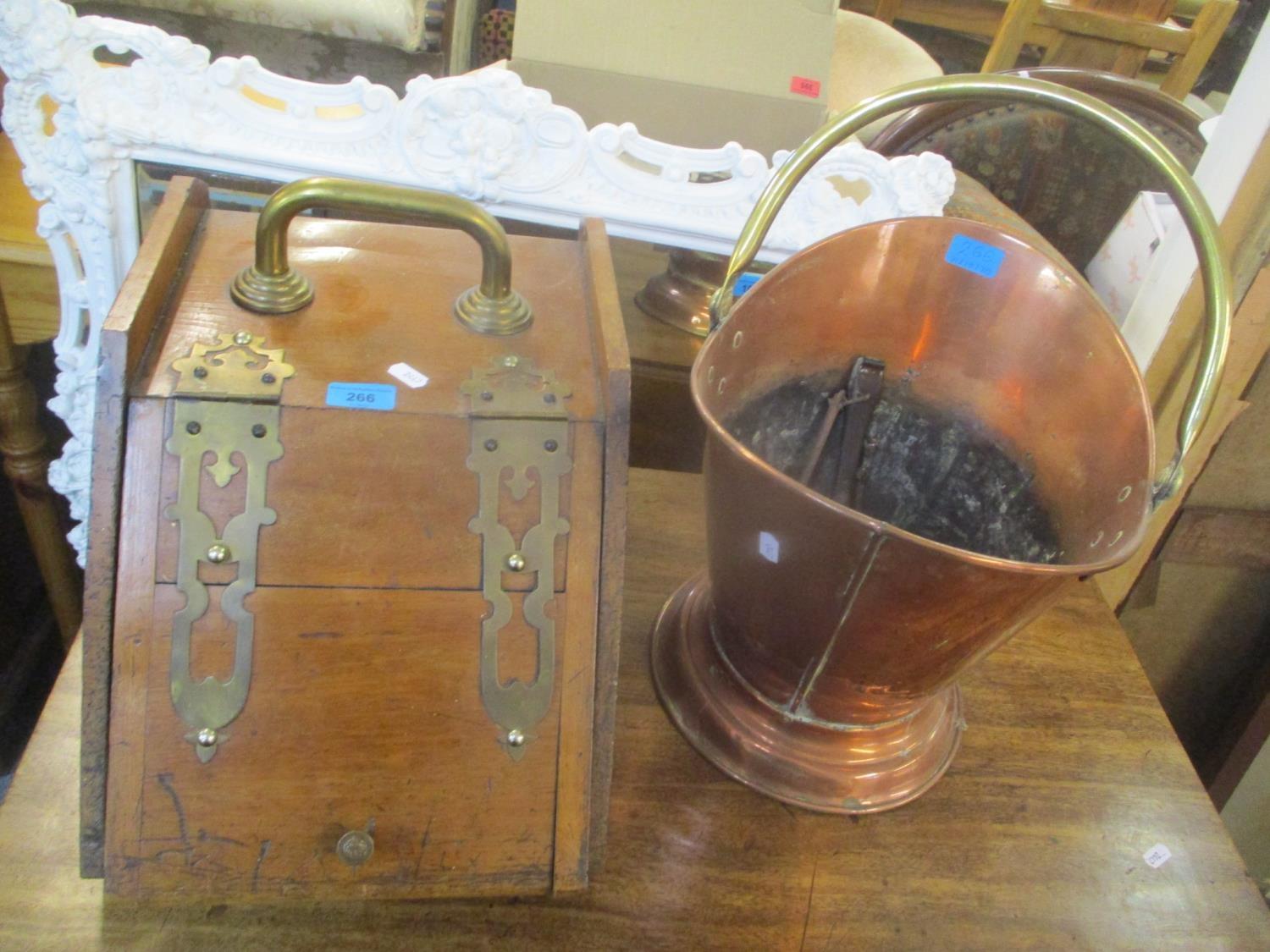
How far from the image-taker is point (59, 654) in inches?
53.5

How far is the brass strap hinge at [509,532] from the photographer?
0.61 metres

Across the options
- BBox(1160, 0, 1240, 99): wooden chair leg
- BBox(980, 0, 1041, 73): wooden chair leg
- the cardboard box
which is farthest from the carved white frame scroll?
BBox(1160, 0, 1240, 99): wooden chair leg

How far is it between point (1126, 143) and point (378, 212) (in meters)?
0.53

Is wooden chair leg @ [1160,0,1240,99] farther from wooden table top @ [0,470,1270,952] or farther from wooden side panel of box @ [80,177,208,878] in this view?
wooden side panel of box @ [80,177,208,878]

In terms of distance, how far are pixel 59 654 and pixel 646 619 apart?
996 mm

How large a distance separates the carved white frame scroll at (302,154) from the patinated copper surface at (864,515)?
169mm

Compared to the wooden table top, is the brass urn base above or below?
above

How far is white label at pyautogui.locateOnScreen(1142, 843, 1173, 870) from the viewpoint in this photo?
73 cm

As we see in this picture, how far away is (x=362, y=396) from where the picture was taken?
0.60 m

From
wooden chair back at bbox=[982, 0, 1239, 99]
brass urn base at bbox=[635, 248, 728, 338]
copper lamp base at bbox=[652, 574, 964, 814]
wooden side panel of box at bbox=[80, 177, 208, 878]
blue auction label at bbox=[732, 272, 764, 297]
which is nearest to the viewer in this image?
wooden side panel of box at bbox=[80, 177, 208, 878]

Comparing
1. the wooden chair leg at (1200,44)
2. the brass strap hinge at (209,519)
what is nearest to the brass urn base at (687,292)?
the brass strap hinge at (209,519)

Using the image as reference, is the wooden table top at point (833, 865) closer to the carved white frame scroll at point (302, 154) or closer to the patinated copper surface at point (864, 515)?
the patinated copper surface at point (864, 515)

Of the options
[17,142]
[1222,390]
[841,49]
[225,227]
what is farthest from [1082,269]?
[17,142]

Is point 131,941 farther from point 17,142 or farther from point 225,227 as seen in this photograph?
point 17,142
